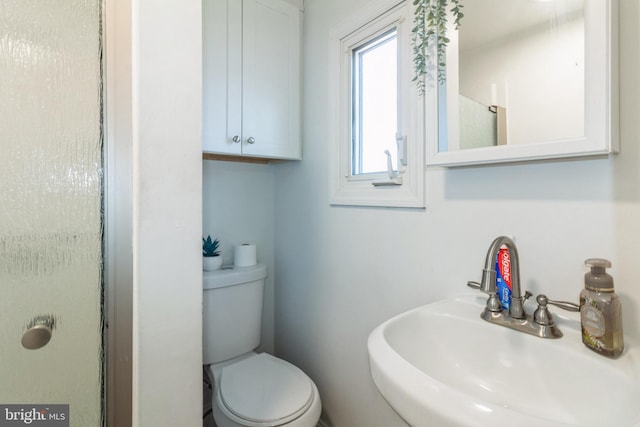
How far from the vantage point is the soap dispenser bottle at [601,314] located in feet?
1.92

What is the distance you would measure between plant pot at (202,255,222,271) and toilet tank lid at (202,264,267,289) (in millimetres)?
22

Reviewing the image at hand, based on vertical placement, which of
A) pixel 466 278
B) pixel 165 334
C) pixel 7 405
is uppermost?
pixel 466 278

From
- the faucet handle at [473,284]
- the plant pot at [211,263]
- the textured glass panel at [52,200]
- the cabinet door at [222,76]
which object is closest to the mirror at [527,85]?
the faucet handle at [473,284]

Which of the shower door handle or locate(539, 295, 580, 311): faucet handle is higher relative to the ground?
locate(539, 295, 580, 311): faucet handle

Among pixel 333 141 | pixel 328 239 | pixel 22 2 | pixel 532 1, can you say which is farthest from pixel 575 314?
pixel 22 2

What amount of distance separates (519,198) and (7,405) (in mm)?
1343

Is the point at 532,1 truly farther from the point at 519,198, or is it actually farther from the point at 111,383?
the point at 111,383

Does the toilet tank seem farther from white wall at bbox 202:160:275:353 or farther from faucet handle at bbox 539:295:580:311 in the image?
faucet handle at bbox 539:295:580:311

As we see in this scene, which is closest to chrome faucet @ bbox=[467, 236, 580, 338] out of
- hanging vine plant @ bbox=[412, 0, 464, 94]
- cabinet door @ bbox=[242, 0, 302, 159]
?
hanging vine plant @ bbox=[412, 0, 464, 94]

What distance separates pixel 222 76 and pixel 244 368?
1.28 meters

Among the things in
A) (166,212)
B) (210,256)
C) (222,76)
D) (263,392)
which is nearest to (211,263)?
(210,256)

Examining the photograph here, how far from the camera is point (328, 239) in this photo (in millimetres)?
1434

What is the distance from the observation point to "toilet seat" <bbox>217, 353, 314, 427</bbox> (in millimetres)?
1039

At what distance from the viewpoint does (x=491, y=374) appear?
74 cm
